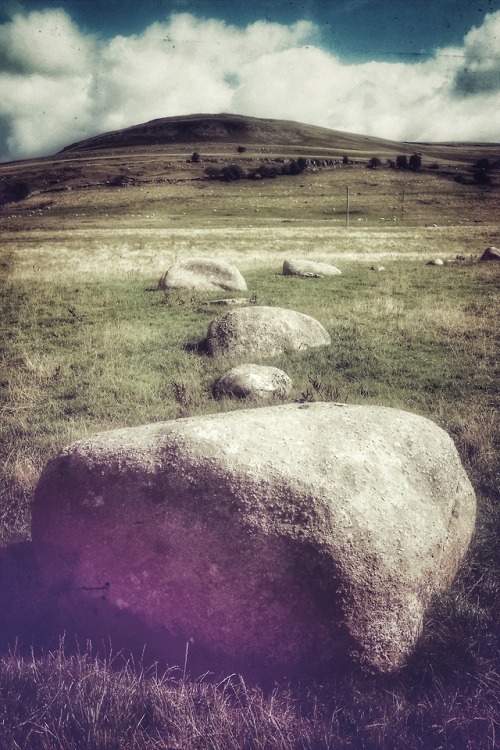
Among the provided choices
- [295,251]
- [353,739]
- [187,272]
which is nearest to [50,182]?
[295,251]

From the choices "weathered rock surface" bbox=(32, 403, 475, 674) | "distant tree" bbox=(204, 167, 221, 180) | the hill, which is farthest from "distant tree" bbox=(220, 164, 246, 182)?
"weathered rock surface" bbox=(32, 403, 475, 674)

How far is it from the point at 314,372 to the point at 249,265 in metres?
16.2

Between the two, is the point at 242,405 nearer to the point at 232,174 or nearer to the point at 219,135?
the point at 232,174

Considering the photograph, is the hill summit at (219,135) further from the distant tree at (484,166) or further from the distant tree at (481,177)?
the distant tree at (481,177)

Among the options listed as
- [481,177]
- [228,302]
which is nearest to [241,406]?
[228,302]

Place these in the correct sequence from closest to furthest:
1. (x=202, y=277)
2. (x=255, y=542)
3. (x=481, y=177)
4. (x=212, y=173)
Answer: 1. (x=255, y=542)
2. (x=202, y=277)
3. (x=481, y=177)
4. (x=212, y=173)

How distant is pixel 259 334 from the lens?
8.80m

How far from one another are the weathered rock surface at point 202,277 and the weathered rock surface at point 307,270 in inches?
144

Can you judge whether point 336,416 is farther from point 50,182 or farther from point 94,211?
point 50,182

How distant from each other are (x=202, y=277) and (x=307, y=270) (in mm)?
4940

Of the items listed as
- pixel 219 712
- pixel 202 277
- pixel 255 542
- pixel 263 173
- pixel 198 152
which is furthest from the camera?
pixel 198 152

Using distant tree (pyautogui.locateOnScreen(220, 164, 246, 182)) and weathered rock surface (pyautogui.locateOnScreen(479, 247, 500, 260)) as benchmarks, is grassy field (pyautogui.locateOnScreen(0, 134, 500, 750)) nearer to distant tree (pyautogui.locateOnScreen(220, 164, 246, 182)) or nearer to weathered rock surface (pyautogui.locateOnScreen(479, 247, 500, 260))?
weathered rock surface (pyautogui.locateOnScreen(479, 247, 500, 260))

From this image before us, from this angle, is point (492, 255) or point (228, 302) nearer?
point (228, 302)

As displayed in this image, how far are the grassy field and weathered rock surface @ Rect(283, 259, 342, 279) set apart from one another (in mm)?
706
